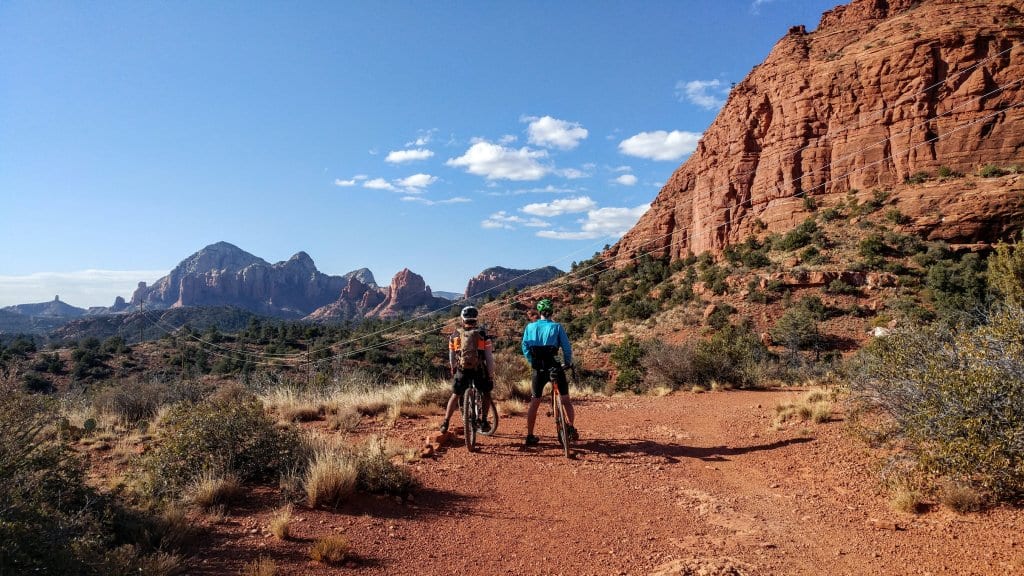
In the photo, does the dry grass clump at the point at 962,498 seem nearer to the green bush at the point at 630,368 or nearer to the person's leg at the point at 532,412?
the person's leg at the point at 532,412

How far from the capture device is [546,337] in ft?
21.7

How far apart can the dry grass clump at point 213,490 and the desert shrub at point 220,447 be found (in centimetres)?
12

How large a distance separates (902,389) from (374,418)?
7350 millimetres

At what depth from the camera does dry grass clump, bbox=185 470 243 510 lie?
470 centimetres

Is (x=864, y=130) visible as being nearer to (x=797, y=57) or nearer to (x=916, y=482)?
(x=797, y=57)

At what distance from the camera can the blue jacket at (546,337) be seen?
6582 mm

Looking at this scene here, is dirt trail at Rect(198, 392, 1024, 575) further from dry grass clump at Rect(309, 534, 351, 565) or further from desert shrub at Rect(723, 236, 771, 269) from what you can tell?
desert shrub at Rect(723, 236, 771, 269)

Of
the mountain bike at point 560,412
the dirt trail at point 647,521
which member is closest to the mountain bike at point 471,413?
the dirt trail at point 647,521

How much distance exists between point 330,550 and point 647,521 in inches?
106

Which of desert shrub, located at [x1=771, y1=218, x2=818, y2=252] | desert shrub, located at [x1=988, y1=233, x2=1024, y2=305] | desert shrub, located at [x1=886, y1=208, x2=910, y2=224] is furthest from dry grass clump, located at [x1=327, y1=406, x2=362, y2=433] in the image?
desert shrub, located at [x1=886, y1=208, x2=910, y2=224]

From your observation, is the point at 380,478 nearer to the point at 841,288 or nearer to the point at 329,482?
the point at 329,482

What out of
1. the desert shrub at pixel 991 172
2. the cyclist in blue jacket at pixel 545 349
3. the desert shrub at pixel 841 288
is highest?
the desert shrub at pixel 991 172

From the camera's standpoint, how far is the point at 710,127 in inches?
2319

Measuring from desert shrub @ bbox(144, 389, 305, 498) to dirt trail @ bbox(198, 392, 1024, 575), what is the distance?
68 cm
